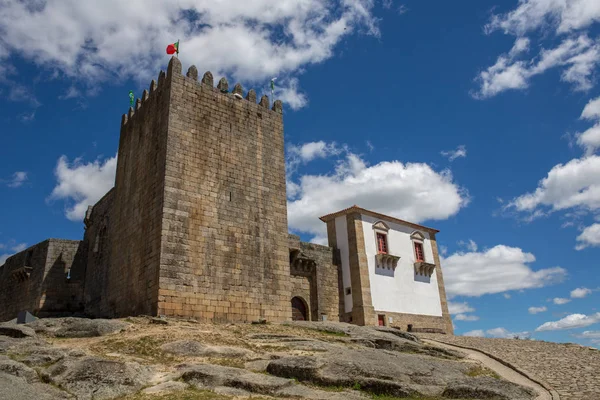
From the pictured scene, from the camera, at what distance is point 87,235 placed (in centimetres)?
2630

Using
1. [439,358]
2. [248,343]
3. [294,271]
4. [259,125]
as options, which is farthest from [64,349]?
[294,271]

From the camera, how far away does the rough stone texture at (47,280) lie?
24406 mm

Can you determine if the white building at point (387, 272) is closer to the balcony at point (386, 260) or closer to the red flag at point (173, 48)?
the balcony at point (386, 260)

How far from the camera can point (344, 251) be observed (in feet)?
90.9

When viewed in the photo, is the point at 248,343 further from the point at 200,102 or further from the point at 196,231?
the point at 200,102

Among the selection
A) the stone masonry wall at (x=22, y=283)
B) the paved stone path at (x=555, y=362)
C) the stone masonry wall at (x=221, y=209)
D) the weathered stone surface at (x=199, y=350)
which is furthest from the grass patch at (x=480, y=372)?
the stone masonry wall at (x=22, y=283)

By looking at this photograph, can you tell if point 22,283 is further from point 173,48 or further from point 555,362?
point 555,362

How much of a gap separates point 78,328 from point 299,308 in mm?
14115

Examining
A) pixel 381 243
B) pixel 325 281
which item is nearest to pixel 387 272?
pixel 381 243

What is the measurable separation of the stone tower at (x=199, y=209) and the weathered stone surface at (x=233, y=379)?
6.28m

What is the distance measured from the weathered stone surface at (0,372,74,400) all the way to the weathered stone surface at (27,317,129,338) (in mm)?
4427

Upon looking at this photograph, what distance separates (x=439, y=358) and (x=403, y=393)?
585 cm

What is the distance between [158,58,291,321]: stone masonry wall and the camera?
1583cm

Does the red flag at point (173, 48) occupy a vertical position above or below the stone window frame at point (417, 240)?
above
